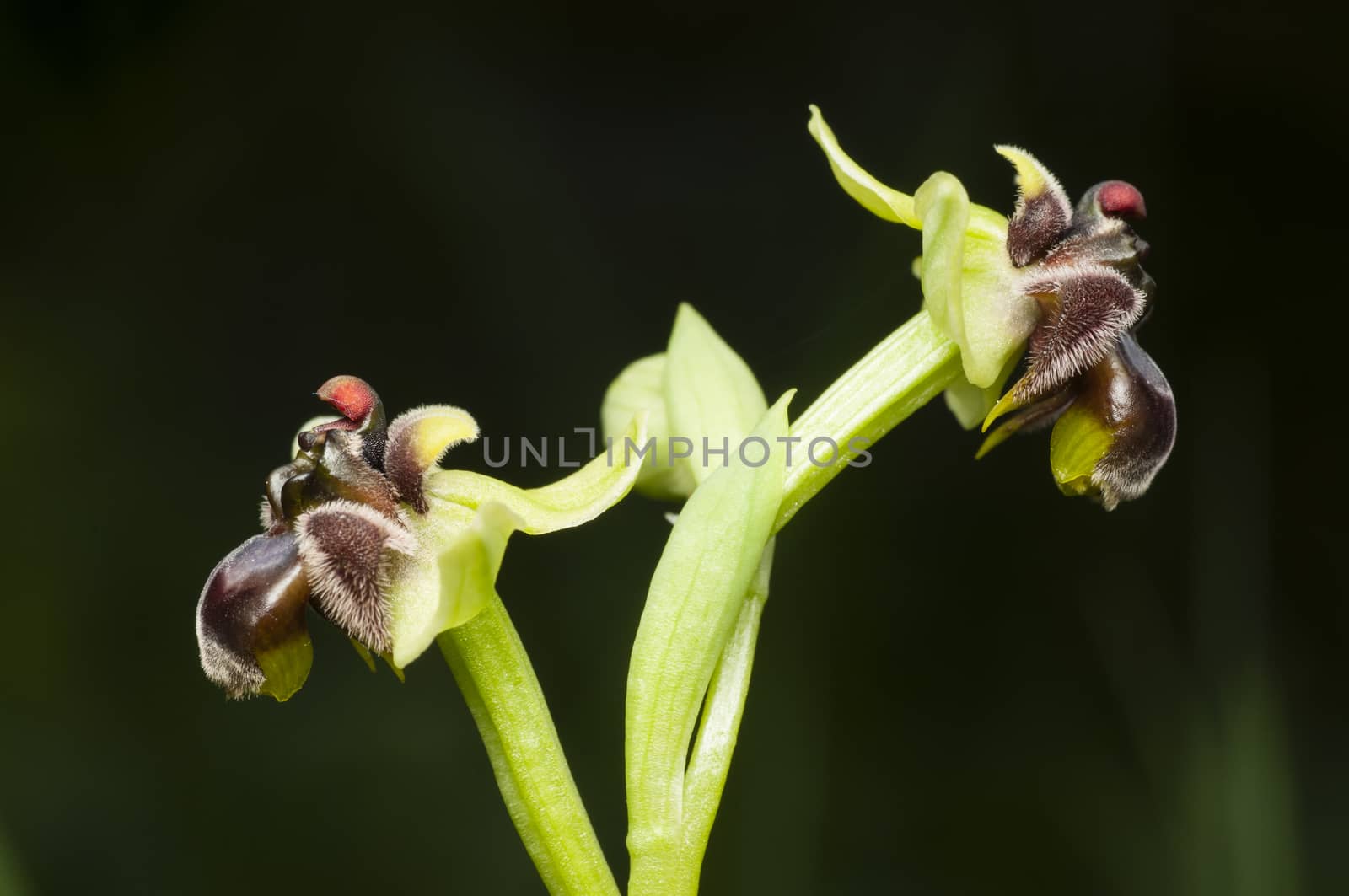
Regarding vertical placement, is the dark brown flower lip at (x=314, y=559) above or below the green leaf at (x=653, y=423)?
below

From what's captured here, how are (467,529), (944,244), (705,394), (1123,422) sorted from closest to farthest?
(467,529) → (944,244) → (1123,422) → (705,394)

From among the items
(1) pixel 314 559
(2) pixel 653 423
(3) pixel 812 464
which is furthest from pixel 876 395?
(1) pixel 314 559

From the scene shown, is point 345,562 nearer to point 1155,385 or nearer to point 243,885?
point 1155,385

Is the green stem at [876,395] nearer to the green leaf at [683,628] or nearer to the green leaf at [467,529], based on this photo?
the green leaf at [683,628]

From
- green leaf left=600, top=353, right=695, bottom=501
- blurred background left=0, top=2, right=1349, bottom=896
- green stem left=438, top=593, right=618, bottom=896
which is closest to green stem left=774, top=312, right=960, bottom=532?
green leaf left=600, top=353, right=695, bottom=501

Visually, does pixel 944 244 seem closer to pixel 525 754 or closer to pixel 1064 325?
pixel 1064 325

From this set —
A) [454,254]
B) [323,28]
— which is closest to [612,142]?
[454,254]

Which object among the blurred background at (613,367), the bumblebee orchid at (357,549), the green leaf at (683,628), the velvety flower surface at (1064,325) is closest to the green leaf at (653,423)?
the green leaf at (683,628)
